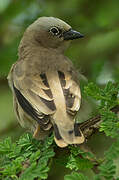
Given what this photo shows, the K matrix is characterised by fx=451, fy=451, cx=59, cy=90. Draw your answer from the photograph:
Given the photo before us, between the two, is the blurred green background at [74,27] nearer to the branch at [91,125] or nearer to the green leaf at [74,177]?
the branch at [91,125]

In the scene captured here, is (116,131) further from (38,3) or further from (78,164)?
(38,3)

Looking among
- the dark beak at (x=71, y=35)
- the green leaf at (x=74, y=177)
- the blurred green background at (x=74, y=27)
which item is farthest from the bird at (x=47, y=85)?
the green leaf at (x=74, y=177)

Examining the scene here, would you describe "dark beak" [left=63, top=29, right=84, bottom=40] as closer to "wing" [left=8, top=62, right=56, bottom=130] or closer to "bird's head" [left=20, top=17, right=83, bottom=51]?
"bird's head" [left=20, top=17, right=83, bottom=51]

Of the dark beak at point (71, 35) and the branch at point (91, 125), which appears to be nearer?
the branch at point (91, 125)

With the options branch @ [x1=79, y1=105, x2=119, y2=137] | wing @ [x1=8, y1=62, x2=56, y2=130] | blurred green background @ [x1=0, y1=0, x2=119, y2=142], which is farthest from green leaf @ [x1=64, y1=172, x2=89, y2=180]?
blurred green background @ [x1=0, y1=0, x2=119, y2=142]

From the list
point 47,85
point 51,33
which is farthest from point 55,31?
point 47,85

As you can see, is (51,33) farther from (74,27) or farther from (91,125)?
(91,125)
